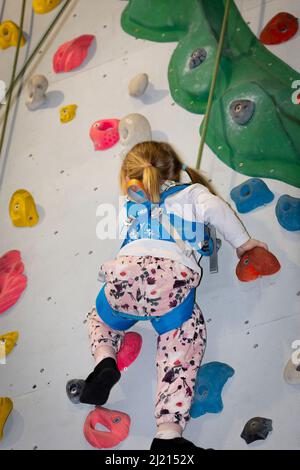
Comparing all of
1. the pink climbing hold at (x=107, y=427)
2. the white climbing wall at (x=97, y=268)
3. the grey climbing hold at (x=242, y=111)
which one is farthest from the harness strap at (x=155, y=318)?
the grey climbing hold at (x=242, y=111)

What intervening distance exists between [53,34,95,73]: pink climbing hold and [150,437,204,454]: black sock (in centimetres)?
144

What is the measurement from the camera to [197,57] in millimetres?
1876

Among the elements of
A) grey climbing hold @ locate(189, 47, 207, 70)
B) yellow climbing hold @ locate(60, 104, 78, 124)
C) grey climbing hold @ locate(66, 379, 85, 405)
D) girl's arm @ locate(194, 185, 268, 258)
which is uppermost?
grey climbing hold @ locate(189, 47, 207, 70)

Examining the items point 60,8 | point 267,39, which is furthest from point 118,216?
point 60,8

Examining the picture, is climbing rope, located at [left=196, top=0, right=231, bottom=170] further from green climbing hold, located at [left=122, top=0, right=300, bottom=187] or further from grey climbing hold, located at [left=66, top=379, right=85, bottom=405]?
grey climbing hold, located at [left=66, top=379, right=85, bottom=405]

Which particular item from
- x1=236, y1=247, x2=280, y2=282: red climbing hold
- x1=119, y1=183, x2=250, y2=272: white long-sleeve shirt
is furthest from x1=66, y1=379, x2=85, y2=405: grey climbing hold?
x1=236, y1=247, x2=280, y2=282: red climbing hold

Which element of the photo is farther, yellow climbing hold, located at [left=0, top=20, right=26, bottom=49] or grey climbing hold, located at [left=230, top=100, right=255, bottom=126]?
yellow climbing hold, located at [left=0, top=20, right=26, bottom=49]

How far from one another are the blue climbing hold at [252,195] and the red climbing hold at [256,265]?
6.5 inches

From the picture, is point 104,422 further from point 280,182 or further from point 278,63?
point 278,63

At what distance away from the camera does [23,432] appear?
1.60 meters

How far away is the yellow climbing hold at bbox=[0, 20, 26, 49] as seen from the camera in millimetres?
2429

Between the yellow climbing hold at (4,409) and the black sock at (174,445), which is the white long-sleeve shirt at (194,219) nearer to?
the black sock at (174,445)

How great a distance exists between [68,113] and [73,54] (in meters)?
0.26

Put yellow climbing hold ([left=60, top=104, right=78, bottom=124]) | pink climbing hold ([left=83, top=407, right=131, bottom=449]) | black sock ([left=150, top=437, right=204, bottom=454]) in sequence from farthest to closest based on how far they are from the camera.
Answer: yellow climbing hold ([left=60, top=104, right=78, bottom=124]) < pink climbing hold ([left=83, top=407, right=131, bottom=449]) < black sock ([left=150, top=437, right=204, bottom=454])
